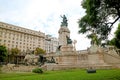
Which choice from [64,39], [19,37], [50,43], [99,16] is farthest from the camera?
[50,43]

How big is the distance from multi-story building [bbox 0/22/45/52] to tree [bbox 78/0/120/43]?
76189 millimetres

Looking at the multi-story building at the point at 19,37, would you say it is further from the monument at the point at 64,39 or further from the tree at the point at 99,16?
the tree at the point at 99,16

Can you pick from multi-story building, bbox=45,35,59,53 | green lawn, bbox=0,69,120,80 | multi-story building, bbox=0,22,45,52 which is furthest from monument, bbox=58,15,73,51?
multi-story building, bbox=45,35,59,53

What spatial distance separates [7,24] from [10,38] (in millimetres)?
8431

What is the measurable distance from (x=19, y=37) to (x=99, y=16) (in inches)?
3356

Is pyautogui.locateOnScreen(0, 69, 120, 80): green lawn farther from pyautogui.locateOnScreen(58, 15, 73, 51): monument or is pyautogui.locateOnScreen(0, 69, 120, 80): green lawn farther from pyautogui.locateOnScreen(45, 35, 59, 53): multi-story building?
pyautogui.locateOnScreen(45, 35, 59, 53): multi-story building

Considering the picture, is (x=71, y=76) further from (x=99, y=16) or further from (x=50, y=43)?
(x=50, y=43)

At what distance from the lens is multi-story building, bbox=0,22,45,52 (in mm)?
88938

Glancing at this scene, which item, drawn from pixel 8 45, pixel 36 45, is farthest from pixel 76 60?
pixel 36 45

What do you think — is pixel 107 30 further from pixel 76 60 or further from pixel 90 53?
pixel 76 60

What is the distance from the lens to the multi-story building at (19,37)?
88938mm

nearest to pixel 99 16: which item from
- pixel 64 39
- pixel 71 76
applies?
pixel 71 76

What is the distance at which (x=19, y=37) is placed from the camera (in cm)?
9706

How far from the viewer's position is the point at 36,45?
108625 mm
